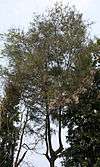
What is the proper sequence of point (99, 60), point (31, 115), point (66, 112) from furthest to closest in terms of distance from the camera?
point (99, 60) → point (66, 112) → point (31, 115)

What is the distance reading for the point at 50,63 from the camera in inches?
1655

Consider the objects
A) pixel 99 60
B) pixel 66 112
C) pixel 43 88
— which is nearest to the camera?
pixel 43 88

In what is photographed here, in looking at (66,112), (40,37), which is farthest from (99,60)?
(40,37)

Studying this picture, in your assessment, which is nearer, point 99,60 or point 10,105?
point 10,105

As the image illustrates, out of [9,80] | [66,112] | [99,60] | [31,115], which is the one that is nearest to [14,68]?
[9,80]

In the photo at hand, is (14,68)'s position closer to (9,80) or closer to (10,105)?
(9,80)

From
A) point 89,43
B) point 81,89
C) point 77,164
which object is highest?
point 89,43

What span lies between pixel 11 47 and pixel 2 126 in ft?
34.4

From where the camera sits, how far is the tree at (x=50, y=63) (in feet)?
134

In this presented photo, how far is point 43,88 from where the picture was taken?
40844 mm

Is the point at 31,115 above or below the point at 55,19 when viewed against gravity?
below

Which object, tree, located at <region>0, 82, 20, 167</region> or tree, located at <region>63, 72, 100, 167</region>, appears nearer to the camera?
tree, located at <region>0, 82, 20, 167</region>

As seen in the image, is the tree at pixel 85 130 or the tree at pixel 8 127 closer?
the tree at pixel 8 127

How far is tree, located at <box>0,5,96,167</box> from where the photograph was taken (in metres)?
40.7
